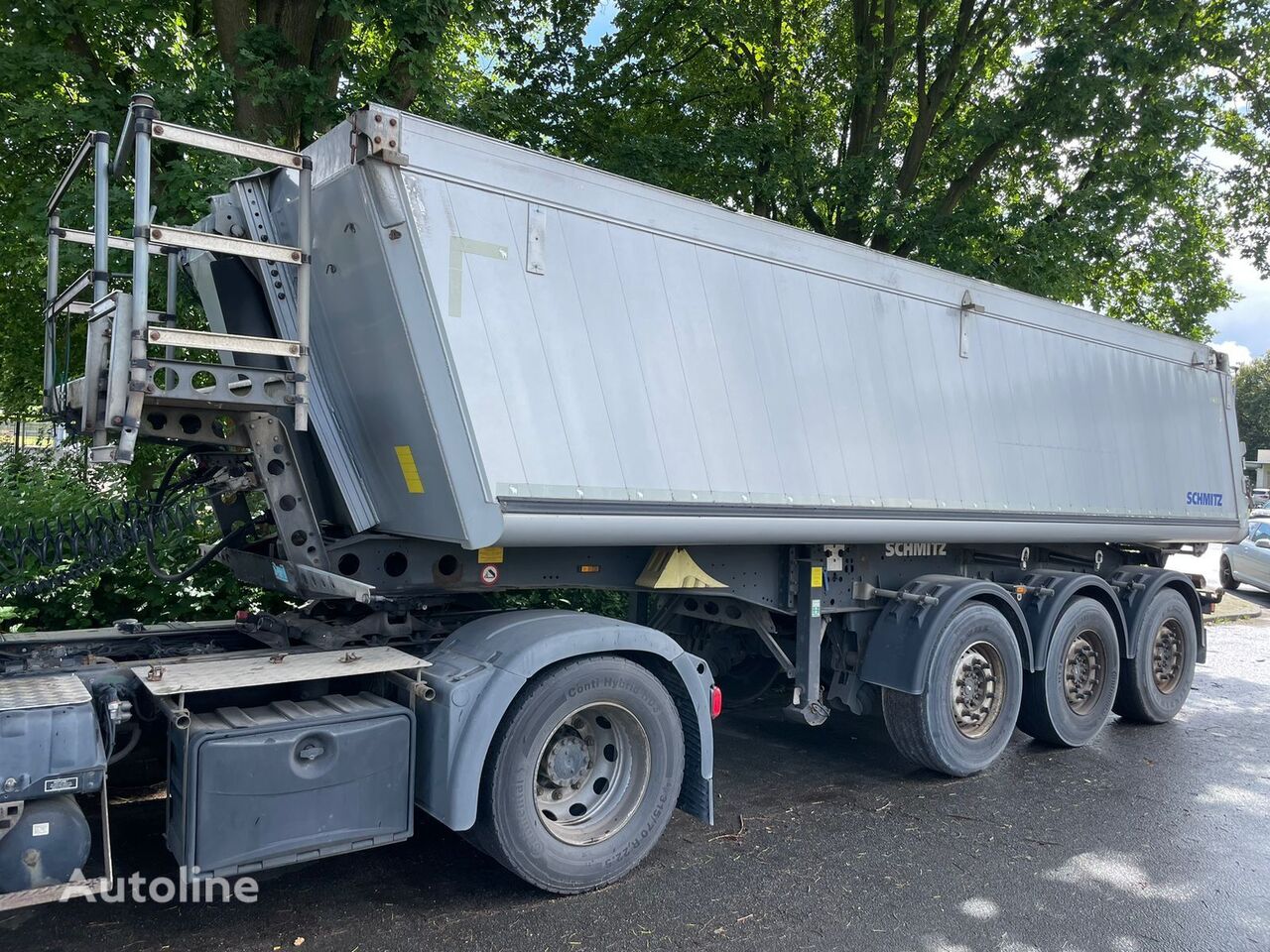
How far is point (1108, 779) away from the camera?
6.47 meters

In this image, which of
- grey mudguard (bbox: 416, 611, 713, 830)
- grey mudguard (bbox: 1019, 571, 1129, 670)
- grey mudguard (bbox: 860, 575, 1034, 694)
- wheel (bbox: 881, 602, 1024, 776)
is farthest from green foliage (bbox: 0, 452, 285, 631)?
grey mudguard (bbox: 1019, 571, 1129, 670)

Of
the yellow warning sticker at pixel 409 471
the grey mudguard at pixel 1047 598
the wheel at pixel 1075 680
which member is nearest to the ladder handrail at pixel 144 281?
the yellow warning sticker at pixel 409 471

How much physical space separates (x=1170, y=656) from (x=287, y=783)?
773 cm

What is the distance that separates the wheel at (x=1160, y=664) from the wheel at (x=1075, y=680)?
0.41m

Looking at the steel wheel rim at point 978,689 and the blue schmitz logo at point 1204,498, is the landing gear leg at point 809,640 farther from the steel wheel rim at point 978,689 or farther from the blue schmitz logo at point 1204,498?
the blue schmitz logo at point 1204,498

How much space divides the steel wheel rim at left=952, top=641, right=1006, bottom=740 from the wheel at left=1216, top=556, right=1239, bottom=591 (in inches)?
606

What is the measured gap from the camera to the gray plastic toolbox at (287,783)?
345 cm

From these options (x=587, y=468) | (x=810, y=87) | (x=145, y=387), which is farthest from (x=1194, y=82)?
(x=145, y=387)

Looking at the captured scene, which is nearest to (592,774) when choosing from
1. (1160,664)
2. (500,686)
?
(500,686)

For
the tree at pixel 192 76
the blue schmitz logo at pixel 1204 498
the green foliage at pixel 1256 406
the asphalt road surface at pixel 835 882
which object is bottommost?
the asphalt road surface at pixel 835 882

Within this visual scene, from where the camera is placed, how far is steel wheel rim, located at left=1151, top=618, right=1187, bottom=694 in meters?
8.30

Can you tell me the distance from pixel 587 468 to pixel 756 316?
146 cm

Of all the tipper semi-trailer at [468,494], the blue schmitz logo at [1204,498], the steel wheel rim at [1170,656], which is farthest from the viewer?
the blue schmitz logo at [1204,498]

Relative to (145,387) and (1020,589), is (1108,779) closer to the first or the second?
(1020,589)
